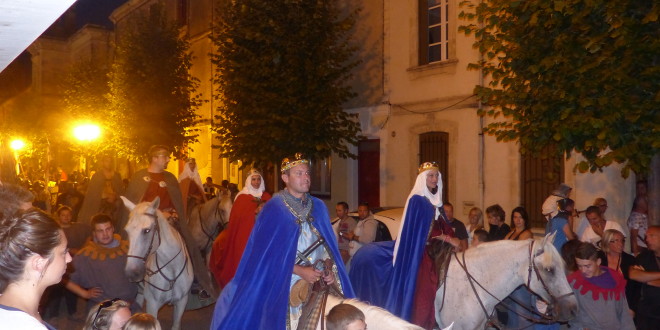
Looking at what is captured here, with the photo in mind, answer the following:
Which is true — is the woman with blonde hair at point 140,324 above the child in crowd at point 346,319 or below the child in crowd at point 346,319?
below

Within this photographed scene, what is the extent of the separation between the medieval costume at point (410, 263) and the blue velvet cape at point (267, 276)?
1.44 m

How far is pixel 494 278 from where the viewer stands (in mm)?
6395

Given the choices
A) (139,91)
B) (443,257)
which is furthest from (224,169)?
(443,257)

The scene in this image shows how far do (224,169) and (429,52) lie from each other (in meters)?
10.8

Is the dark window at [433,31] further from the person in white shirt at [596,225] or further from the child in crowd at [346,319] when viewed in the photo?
the child in crowd at [346,319]

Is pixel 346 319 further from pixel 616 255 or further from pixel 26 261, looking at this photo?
pixel 616 255

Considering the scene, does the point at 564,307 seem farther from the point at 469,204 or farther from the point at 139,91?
the point at 139,91

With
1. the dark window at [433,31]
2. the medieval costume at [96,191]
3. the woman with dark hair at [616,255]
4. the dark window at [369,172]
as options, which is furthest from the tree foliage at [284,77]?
the woman with dark hair at [616,255]

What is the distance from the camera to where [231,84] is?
56.3 ft

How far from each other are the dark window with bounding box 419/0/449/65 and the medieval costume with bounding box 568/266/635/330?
34.4 feet

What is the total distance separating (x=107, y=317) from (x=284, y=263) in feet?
4.60

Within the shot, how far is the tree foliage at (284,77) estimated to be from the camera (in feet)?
53.8

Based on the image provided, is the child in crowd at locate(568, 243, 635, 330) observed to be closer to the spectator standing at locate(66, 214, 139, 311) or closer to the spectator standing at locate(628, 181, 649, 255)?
the spectator standing at locate(628, 181, 649, 255)

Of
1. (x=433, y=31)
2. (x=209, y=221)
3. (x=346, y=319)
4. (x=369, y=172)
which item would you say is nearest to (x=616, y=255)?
(x=346, y=319)
